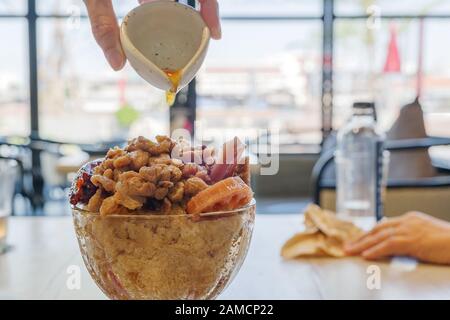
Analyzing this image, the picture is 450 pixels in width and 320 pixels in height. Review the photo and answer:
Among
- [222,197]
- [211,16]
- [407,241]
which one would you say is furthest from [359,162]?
[222,197]

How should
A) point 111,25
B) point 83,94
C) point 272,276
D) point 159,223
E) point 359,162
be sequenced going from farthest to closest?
point 83,94
point 359,162
point 272,276
point 111,25
point 159,223

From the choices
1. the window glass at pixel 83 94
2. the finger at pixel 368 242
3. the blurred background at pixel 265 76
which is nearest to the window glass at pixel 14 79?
the blurred background at pixel 265 76

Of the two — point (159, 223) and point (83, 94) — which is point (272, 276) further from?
point (83, 94)

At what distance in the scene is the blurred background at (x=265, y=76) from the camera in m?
5.72

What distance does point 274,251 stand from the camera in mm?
1220

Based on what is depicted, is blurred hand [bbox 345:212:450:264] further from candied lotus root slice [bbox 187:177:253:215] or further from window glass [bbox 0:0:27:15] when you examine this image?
window glass [bbox 0:0:27:15]

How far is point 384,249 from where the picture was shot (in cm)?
114

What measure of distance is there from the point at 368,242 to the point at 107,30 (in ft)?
2.04

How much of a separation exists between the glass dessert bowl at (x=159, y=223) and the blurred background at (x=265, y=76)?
4.85 m

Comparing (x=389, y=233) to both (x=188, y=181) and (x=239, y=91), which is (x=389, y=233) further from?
(x=239, y=91)

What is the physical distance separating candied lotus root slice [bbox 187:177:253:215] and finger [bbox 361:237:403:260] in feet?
1.57

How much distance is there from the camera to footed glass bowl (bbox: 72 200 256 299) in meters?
0.68

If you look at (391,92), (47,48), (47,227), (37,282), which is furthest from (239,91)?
(37,282)
